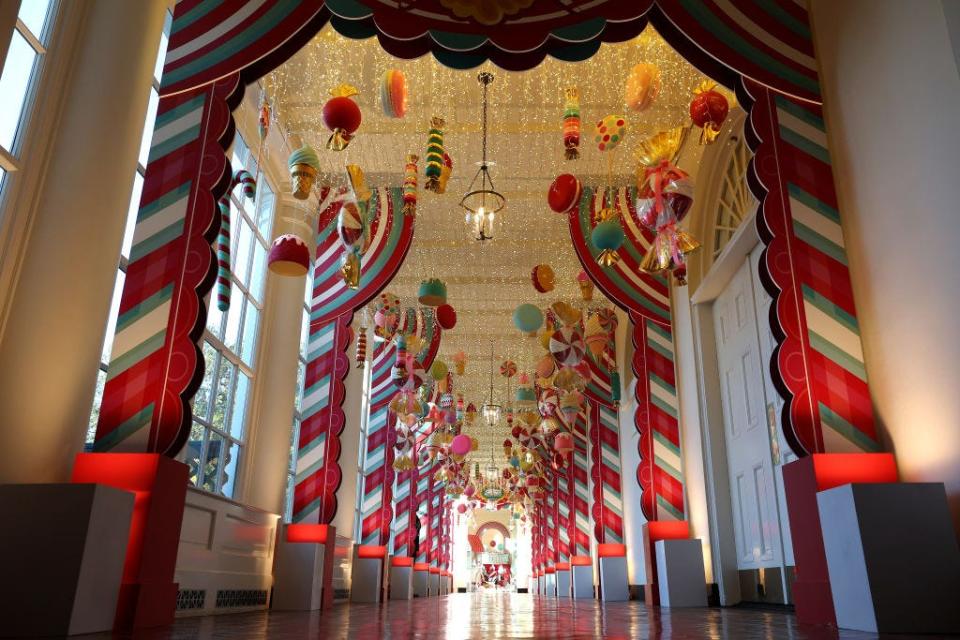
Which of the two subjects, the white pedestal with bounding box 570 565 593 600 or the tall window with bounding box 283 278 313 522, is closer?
the tall window with bounding box 283 278 313 522

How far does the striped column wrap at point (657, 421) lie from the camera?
8.23 m

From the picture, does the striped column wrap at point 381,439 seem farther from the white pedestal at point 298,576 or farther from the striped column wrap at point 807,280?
the striped column wrap at point 807,280

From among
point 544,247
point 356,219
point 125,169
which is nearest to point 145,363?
point 125,169

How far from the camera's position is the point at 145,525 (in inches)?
140

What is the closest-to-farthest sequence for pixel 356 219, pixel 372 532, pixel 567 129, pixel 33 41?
pixel 33 41 → pixel 567 129 → pixel 356 219 → pixel 372 532

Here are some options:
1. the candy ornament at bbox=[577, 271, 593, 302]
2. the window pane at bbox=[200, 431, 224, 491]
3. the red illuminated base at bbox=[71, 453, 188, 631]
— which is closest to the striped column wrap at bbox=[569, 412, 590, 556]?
the candy ornament at bbox=[577, 271, 593, 302]

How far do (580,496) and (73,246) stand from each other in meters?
15.4

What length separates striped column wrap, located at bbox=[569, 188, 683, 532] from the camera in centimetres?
800

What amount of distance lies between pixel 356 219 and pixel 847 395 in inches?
177

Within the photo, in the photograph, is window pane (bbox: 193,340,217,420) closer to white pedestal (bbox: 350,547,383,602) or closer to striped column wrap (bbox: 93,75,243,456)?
striped column wrap (bbox: 93,75,243,456)

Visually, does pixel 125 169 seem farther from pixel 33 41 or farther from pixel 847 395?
pixel 847 395

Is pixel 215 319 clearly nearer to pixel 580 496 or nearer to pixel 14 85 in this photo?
pixel 14 85

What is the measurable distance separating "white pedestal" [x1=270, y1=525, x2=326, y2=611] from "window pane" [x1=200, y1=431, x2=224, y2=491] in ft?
4.00

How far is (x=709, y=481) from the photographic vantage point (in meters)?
7.54
